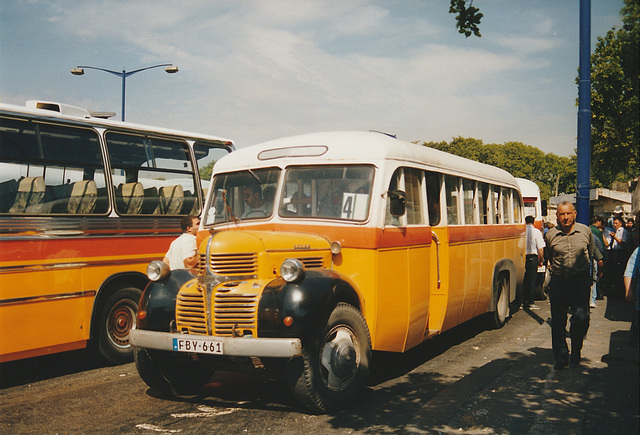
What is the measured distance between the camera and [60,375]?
8086 millimetres

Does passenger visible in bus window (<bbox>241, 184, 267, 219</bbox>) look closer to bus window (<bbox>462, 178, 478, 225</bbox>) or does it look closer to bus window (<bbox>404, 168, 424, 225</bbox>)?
bus window (<bbox>404, 168, 424, 225</bbox>)

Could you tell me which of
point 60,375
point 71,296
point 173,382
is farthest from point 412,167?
point 60,375

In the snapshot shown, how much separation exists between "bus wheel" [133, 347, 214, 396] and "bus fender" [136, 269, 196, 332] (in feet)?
0.92

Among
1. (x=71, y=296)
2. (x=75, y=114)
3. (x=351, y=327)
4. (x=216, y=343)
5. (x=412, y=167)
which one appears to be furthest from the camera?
(x=75, y=114)

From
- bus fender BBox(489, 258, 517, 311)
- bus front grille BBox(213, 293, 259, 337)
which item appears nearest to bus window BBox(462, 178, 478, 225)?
bus fender BBox(489, 258, 517, 311)

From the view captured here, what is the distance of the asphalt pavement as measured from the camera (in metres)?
5.21

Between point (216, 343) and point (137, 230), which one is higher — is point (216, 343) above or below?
below

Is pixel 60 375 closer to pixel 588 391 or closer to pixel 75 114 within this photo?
pixel 75 114

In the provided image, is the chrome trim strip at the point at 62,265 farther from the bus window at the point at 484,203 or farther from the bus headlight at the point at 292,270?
the bus window at the point at 484,203

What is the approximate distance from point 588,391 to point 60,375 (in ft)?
20.6

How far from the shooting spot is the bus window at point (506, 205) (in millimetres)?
11414

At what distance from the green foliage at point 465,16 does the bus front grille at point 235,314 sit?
348 centimetres

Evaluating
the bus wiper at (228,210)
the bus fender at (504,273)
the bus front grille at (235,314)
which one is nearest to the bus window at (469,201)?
the bus fender at (504,273)

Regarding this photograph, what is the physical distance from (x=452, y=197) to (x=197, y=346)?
4466mm
